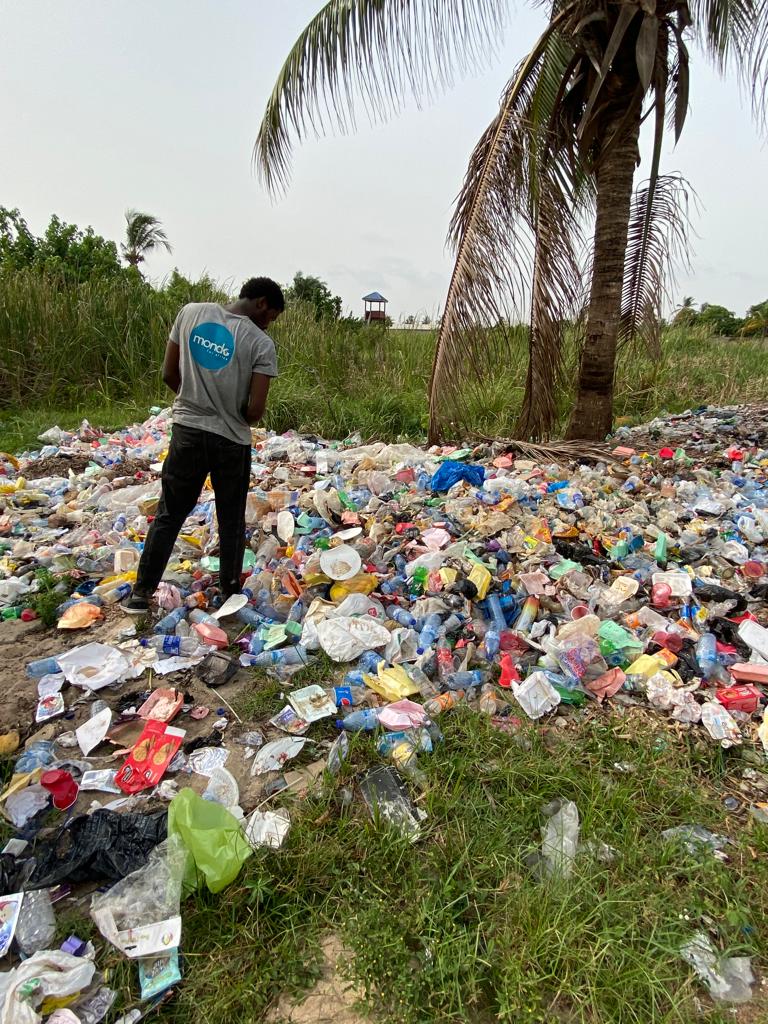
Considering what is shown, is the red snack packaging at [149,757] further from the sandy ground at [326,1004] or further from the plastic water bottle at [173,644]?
the sandy ground at [326,1004]

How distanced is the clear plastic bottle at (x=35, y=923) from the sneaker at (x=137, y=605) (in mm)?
1337

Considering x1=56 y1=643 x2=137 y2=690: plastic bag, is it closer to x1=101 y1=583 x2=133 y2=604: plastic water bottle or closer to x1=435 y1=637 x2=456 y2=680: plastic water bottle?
x1=101 y1=583 x2=133 y2=604: plastic water bottle

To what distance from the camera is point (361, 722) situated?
2053 millimetres

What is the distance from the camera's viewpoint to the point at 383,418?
255 inches

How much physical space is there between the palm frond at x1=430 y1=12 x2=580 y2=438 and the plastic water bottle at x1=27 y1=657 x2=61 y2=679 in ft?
9.19

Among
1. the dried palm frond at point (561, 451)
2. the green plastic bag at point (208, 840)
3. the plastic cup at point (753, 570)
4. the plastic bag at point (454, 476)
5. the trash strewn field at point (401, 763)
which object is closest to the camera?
the trash strewn field at point (401, 763)

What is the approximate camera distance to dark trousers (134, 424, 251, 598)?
2.48 meters

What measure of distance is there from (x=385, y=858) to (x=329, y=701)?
0.66 m

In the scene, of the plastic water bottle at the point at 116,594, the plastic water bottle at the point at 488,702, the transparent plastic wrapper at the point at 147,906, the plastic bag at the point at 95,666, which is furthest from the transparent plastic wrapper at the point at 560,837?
the plastic water bottle at the point at 116,594

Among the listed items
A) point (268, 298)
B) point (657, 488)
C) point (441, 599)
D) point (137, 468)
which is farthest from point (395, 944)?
point (137, 468)

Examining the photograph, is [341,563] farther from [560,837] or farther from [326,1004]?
[326,1004]

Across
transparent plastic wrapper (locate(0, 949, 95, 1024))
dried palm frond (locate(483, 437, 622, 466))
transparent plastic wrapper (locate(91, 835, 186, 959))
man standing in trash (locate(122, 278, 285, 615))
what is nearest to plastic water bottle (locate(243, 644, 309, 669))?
man standing in trash (locate(122, 278, 285, 615))

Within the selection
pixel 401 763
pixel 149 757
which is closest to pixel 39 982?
pixel 149 757

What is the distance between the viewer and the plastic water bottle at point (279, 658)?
2408 millimetres
